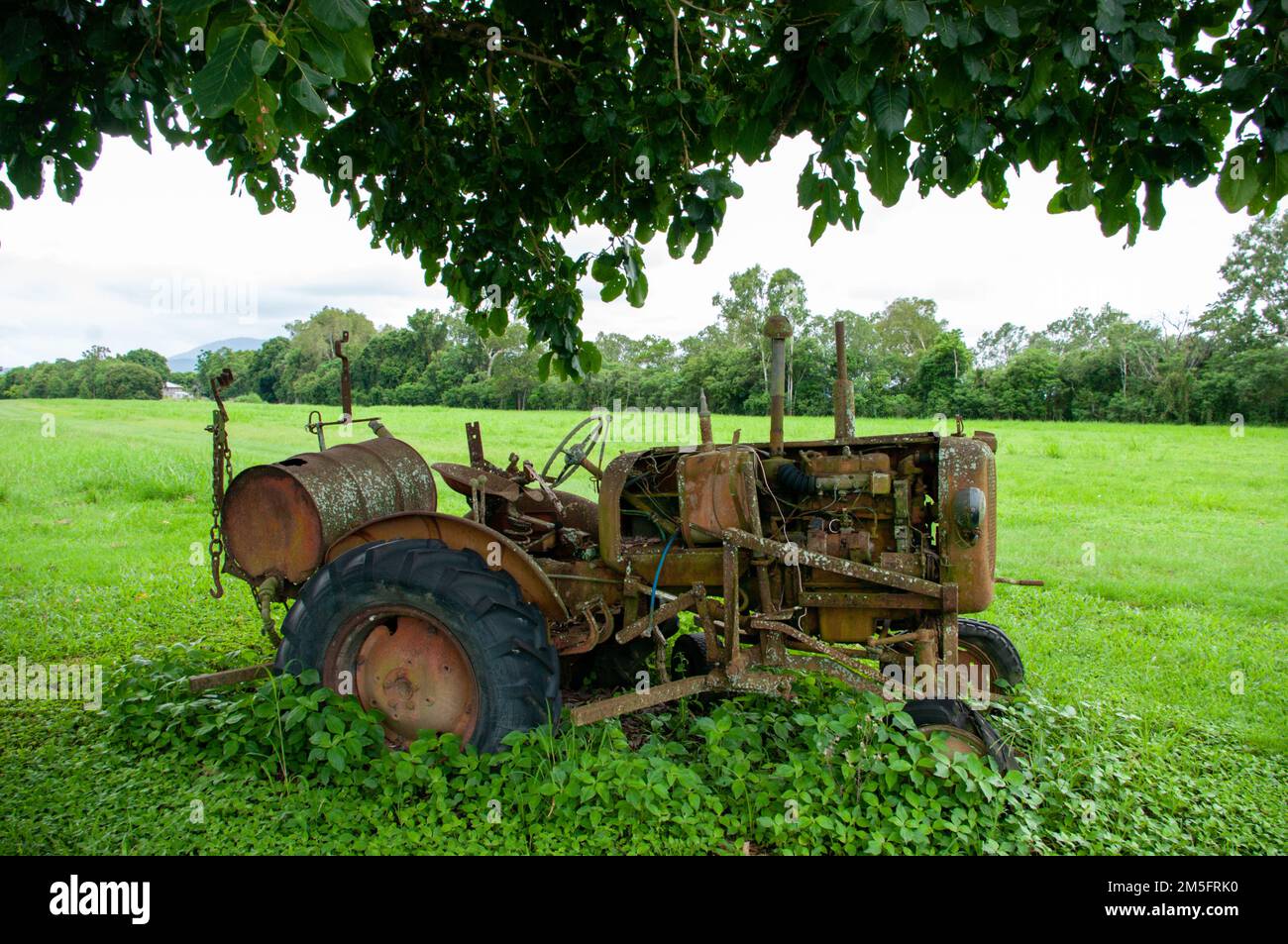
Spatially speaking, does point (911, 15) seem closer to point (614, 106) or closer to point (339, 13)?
point (339, 13)

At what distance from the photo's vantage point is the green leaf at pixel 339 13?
208 cm

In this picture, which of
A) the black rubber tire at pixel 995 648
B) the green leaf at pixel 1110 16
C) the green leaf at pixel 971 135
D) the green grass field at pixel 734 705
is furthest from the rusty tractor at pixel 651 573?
the green leaf at pixel 1110 16

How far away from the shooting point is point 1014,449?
1421 centimetres

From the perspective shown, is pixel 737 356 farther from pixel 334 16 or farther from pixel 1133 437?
pixel 1133 437

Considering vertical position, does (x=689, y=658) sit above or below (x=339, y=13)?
below

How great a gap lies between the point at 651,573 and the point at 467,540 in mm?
928

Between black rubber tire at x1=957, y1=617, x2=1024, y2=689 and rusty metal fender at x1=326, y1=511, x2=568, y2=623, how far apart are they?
2271 mm

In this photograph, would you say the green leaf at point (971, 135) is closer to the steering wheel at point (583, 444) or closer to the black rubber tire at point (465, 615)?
the steering wheel at point (583, 444)

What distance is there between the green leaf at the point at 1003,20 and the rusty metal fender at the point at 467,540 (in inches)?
111

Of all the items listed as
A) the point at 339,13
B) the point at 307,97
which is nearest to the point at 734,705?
the point at 307,97

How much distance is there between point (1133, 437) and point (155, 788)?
16938 mm

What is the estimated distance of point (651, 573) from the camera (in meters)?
3.94

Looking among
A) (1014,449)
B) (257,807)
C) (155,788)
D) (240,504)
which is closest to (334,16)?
(240,504)

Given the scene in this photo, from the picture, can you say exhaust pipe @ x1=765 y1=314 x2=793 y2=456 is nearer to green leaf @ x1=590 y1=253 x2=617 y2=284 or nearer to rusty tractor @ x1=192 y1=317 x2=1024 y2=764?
rusty tractor @ x1=192 y1=317 x2=1024 y2=764
